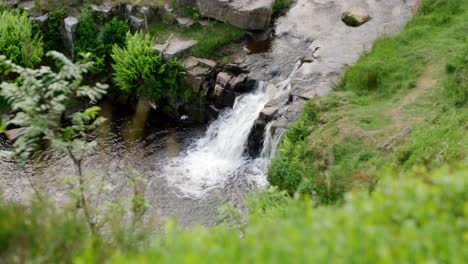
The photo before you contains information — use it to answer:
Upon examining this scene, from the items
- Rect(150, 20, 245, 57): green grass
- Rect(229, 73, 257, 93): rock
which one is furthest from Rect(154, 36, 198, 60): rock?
Rect(229, 73, 257, 93): rock

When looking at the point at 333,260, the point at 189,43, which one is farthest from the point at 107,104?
the point at 333,260

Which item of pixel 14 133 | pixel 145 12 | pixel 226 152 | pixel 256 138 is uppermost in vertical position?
pixel 145 12

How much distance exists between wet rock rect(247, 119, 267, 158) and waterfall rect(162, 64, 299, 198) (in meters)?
0.19

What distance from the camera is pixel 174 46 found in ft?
61.8

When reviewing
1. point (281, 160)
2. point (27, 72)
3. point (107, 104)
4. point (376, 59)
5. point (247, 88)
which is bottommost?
point (107, 104)

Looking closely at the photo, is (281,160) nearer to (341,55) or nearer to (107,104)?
(341,55)

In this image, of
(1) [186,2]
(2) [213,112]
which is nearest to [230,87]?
(2) [213,112]

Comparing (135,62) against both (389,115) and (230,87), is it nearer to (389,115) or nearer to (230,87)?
(230,87)

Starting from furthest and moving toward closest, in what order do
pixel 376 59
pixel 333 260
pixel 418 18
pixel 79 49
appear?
pixel 79 49
pixel 418 18
pixel 376 59
pixel 333 260

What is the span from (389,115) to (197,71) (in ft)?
24.2

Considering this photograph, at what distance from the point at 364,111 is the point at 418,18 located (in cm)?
504

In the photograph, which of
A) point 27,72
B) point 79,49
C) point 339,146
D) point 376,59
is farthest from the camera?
point 79,49

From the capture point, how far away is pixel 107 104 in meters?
19.8

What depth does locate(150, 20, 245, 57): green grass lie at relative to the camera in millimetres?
18844
